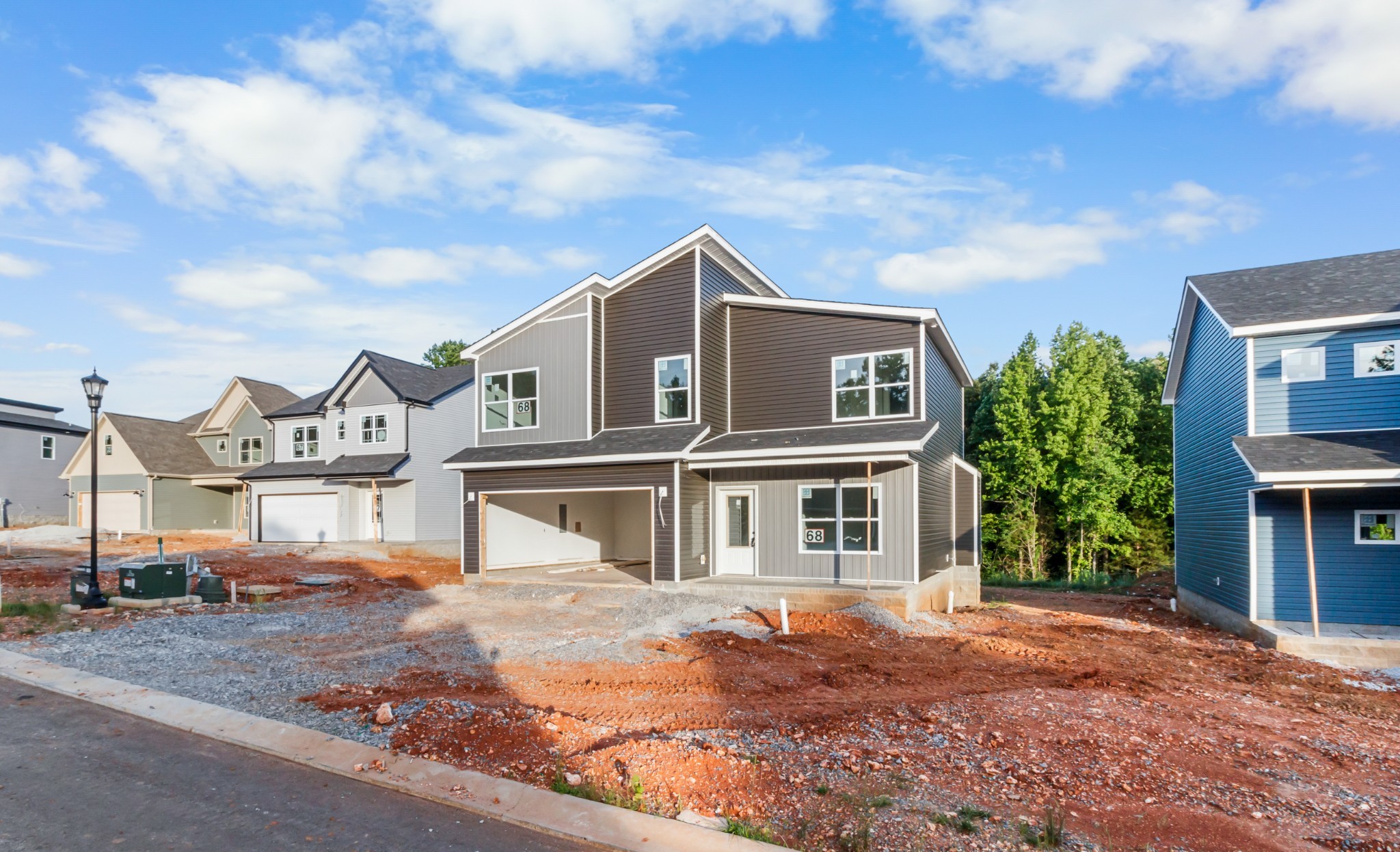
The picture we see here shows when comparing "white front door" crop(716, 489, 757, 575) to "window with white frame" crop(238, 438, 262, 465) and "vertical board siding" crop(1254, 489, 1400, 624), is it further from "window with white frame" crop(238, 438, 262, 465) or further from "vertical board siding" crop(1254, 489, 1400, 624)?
"window with white frame" crop(238, 438, 262, 465)

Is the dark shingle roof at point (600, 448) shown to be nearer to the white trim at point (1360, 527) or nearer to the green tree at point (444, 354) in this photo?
the white trim at point (1360, 527)

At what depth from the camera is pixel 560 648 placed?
11773mm

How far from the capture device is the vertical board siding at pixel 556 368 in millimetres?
19616

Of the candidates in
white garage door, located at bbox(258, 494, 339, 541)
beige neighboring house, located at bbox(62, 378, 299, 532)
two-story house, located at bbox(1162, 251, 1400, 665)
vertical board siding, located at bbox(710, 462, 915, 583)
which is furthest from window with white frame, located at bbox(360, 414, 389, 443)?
two-story house, located at bbox(1162, 251, 1400, 665)

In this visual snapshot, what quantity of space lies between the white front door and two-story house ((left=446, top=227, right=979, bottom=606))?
4 centimetres

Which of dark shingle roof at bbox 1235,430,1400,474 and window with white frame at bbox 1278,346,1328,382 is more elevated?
window with white frame at bbox 1278,346,1328,382

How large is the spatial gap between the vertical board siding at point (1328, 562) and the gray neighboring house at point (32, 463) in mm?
49259

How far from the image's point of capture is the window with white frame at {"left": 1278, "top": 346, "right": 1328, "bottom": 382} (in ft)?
45.4

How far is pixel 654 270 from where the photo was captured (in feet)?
63.0

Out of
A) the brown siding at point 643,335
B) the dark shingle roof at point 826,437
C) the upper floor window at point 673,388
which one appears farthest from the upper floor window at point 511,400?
the dark shingle roof at point 826,437

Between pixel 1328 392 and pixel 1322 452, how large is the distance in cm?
142

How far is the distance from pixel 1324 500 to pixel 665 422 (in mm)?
12971

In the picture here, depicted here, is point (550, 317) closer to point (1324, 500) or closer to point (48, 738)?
point (48, 738)

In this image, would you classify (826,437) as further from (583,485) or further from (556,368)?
(556,368)
